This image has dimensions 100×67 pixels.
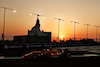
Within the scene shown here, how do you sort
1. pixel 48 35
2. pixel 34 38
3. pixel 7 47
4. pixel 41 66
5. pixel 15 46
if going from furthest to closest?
pixel 48 35, pixel 34 38, pixel 15 46, pixel 7 47, pixel 41 66

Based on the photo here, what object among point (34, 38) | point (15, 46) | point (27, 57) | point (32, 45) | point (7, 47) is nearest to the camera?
point (27, 57)

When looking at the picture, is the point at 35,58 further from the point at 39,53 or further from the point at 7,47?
the point at 7,47

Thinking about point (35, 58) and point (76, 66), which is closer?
point (76, 66)

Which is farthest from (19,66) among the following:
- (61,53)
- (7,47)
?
(7,47)

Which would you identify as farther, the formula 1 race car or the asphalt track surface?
the formula 1 race car

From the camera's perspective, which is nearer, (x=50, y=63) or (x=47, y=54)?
(x=50, y=63)

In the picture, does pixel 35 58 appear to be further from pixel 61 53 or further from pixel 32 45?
pixel 32 45

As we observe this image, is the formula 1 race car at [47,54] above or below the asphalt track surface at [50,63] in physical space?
above

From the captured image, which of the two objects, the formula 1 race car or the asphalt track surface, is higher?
the formula 1 race car

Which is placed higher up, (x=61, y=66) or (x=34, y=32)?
(x=34, y=32)

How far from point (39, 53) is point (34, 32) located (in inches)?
3197

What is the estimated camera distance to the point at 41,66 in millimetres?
10109

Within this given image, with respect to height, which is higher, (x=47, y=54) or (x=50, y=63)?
(x=47, y=54)

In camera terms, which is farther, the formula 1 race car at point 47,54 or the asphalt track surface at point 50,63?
the formula 1 race car at point 47,54
